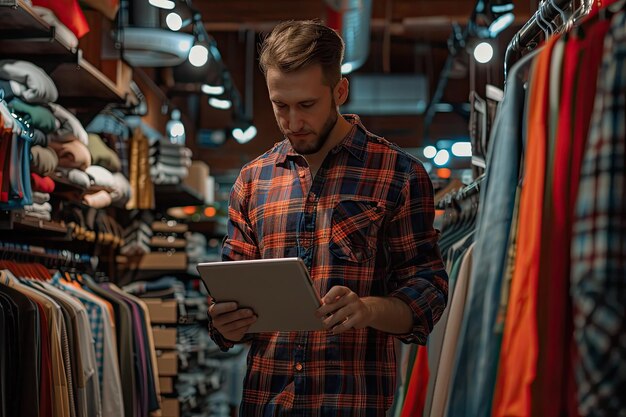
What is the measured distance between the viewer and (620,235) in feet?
3.81

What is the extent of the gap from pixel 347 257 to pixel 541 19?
2.34ft

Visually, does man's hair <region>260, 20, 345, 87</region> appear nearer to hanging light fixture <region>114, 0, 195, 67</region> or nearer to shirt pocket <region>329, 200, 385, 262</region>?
shirt pocket <region>329, 200, 385, 262</region>

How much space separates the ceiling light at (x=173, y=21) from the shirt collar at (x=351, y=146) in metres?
2.93

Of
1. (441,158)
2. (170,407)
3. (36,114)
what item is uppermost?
(441,158)

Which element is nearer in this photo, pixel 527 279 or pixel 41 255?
pixel 527 279

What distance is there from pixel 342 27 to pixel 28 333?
156 inches

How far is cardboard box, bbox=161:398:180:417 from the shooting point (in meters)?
5.47

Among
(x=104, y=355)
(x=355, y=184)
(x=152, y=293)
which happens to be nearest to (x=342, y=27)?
(x=152, y=293)

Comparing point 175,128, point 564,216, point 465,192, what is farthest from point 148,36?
point 564,216

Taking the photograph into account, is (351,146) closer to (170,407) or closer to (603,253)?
(603,253)

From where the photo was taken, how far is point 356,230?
6.77 ft

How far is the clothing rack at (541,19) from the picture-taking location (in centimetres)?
189

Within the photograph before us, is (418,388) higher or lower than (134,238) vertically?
lower

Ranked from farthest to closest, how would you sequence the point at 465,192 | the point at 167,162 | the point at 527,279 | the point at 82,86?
the point at 167,162, the point at 82,86, the point at 465,192, the point at 527,279
